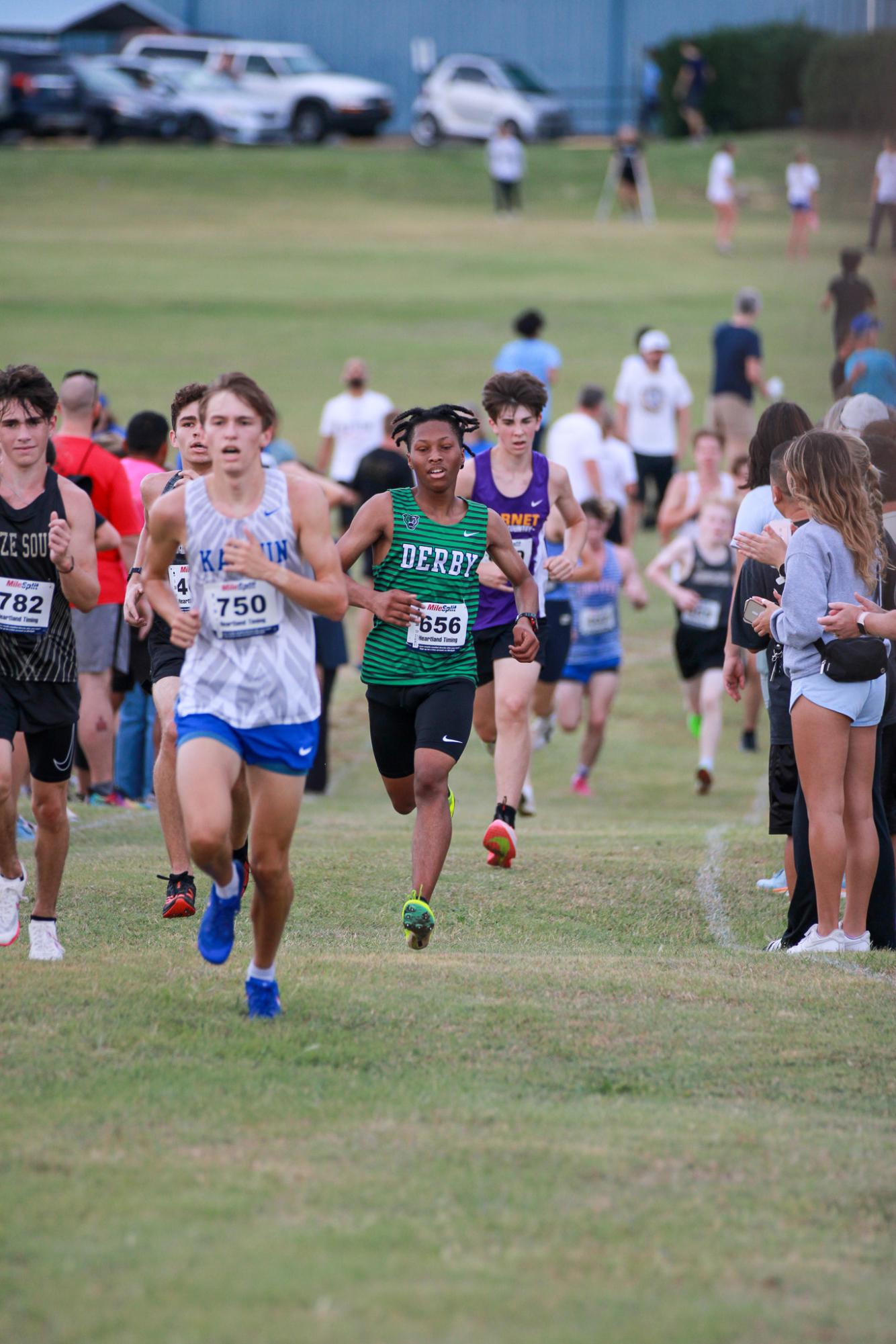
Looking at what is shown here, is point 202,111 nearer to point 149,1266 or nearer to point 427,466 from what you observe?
point 427,466

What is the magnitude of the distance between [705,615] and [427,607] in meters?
6.50

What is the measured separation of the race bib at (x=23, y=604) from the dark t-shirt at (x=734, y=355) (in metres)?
→ 13.6

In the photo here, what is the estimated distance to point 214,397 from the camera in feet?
17.4

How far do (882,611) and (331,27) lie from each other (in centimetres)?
4432

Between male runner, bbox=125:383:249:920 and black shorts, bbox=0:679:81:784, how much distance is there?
74 centimetres

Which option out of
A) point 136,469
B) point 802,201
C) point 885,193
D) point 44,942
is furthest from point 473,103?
point 44,942

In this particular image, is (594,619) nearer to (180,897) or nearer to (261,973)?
(180,897)

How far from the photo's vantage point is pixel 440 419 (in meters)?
6.82

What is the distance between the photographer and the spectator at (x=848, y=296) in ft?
48.1

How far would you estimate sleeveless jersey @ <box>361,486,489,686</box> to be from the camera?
266 inches

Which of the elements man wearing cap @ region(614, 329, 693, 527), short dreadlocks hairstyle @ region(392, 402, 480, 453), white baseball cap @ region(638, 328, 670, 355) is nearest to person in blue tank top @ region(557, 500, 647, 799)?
man wearing cap @ region(614, 329, 693, 527)

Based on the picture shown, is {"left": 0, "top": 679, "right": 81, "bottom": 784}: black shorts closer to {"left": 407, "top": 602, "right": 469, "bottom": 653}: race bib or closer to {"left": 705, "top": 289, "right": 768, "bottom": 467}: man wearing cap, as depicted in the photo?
{"left": 407, "top": 602, "right": 469, "bottom": 653}: race bib

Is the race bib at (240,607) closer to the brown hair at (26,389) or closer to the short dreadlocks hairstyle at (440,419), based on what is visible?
the brown hair at (26,389)

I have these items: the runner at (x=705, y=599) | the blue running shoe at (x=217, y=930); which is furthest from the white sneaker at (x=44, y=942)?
the runner at (x=705, y=599)
